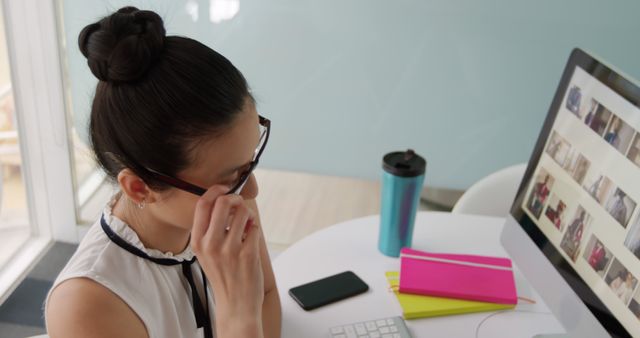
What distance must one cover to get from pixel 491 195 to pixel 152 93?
3.76 ft

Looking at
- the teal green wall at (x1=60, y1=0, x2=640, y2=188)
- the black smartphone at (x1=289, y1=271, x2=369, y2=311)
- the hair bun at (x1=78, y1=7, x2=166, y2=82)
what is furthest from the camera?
the teal green wall at (x1=60, y1=0, x2=640, y2=188)

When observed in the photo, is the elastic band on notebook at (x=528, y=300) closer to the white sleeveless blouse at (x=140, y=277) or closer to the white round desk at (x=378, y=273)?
the white round desk at (x=378, y=273)

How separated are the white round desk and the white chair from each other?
18 centimetres

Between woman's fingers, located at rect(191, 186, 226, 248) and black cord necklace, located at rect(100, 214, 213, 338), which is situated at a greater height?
woman's fingers, located at rect(191, 186, 226, 248)

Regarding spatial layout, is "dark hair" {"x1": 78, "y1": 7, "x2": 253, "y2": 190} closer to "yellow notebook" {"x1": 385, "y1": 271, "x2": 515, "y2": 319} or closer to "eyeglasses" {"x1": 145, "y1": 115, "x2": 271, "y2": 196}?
"eyeglasses" {"x1": 145, "y1": 115, "x2": 271, "y2": 196}

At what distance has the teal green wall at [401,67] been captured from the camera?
2.30m

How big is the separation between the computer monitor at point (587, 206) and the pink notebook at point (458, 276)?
0.28 ft

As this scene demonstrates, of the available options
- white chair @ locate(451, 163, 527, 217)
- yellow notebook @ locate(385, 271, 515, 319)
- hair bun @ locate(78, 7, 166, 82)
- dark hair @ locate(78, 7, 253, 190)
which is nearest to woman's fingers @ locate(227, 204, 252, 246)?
dark hair @ locate(78, 7, 253, 190)

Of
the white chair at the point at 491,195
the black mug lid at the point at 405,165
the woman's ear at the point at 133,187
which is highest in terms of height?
the woman's ear at the point at 133,187

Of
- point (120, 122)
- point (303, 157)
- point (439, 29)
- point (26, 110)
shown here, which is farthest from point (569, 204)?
point (26, 110)

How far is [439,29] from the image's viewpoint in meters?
2.35

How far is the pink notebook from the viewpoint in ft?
4.64

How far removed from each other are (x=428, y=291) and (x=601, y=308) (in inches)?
14.1

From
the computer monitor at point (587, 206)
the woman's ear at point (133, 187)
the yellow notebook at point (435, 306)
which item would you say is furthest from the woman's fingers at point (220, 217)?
the computer monitor at point (587, 206)
